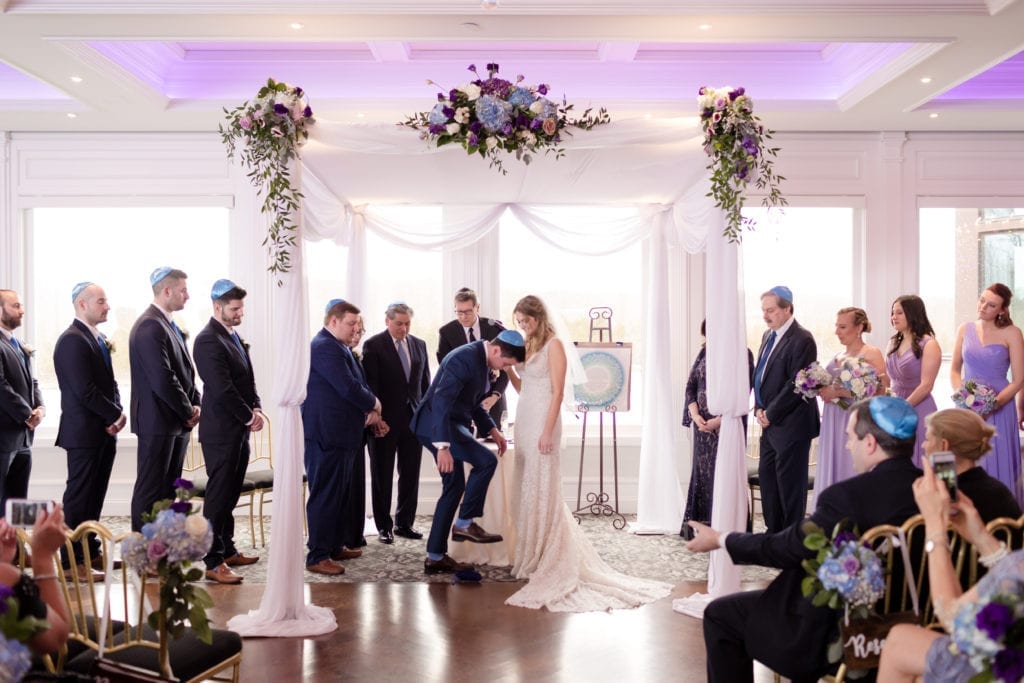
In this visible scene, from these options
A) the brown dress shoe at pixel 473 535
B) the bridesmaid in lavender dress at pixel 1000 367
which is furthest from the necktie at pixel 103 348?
the bridesmaid in lavender dress at pixel 1000 367

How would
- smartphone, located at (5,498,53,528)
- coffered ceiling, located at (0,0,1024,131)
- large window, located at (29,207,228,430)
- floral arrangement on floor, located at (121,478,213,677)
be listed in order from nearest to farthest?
smartphone, located at (5,498,53,528) → floral arrangement on floor, located at (121,478,213,677) → coffered ceiling, located at (0,0,1024,131) → large window, located at (29,207,228,430)

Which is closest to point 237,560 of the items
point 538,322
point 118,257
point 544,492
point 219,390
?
point 219,390

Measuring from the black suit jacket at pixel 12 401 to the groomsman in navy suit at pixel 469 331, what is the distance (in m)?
2.90

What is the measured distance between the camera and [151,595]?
5.48m

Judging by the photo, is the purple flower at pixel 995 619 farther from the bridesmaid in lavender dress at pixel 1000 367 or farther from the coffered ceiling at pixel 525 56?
the bridesmaid in lavender dress at pixel 1000 367

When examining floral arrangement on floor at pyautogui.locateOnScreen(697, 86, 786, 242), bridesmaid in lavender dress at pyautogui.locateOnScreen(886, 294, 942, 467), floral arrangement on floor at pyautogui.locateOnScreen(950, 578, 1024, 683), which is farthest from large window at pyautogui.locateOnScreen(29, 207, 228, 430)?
floral arrangement on floor at pyautogui.locateOnScreen(950, 578, 1024, 683)

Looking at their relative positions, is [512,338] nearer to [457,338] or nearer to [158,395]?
[457,338]

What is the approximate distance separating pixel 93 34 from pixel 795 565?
4.79 meters

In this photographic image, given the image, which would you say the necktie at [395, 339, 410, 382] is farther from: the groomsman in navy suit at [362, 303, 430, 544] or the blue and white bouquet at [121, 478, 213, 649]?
the blue and white bouquet at [121, 478, 213, 649]

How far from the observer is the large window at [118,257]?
797 centimetres

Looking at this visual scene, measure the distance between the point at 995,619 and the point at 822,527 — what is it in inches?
36.2

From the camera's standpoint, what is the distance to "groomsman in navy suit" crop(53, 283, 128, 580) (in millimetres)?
5777

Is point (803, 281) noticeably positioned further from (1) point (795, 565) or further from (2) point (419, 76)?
(1) point (795, 565)

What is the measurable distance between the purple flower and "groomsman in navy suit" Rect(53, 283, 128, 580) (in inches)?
206
